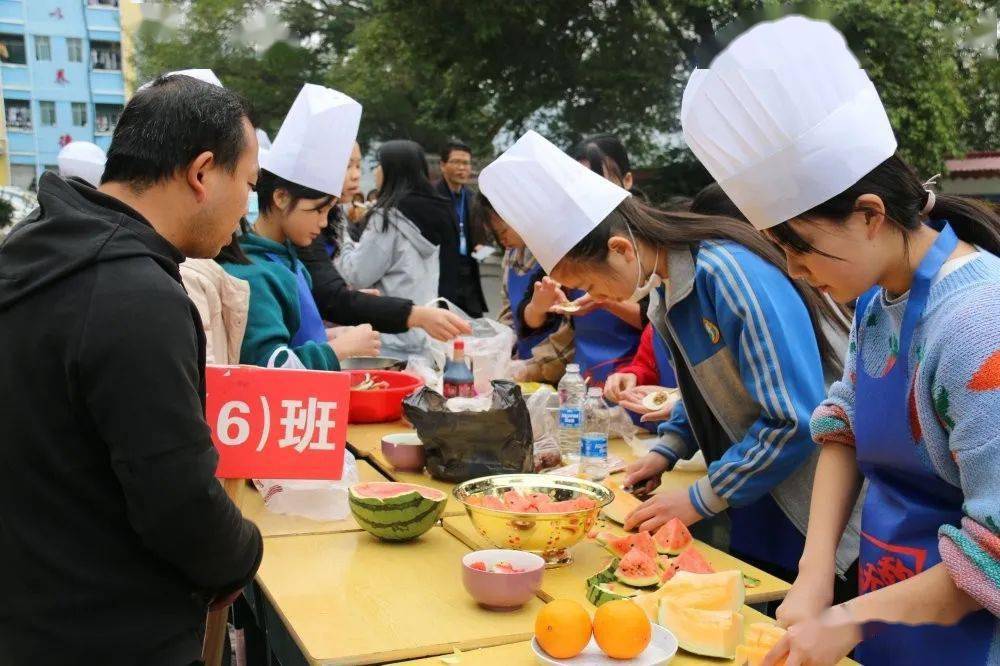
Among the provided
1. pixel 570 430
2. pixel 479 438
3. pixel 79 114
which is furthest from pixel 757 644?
pixel 79 114

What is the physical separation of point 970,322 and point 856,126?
1.37 ft

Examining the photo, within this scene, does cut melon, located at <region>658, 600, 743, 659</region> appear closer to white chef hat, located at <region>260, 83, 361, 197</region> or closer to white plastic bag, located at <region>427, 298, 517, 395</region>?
white plastic bag, located at <region>427, 298, 517, 395</region>

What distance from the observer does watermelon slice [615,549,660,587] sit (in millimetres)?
2172

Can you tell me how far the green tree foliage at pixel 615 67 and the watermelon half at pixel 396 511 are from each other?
9599 millimetres

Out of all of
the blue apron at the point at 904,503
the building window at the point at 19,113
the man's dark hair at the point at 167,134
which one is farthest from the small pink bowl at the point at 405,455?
the building window at the point at 19,113

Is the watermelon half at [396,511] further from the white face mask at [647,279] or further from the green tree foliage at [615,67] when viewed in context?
the green tree foliage at [615,67]

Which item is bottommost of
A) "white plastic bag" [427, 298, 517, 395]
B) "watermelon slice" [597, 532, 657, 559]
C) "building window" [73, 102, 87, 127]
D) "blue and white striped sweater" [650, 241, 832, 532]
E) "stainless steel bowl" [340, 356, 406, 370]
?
"building window" [73, 102, 87, 127]

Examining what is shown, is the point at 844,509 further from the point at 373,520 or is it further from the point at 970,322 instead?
the point at 373,520

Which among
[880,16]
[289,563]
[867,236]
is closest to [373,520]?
[289,563]

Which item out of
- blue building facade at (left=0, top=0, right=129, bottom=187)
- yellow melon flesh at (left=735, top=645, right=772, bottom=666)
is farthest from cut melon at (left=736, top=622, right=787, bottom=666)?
blue building facade at (left=0, top=0, right=129, bottom=187)

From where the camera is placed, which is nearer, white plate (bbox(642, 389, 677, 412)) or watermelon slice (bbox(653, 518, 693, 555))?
watermelon slice (bbox(653, 518, 693, 555))

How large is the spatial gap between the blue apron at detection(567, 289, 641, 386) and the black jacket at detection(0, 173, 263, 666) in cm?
270

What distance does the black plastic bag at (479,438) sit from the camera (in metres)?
2.88

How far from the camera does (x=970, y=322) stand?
145cm
